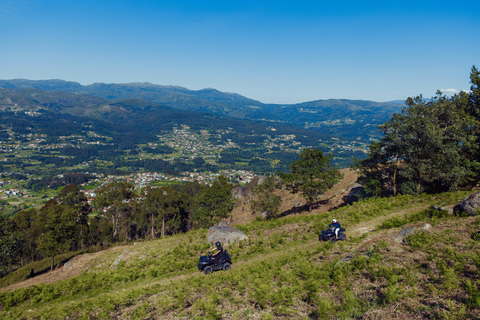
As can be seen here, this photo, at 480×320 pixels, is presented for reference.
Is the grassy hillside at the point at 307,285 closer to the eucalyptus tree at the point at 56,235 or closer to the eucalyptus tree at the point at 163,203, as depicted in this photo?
the eucalyptus tree at the point at 56,235

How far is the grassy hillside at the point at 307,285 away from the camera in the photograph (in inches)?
337

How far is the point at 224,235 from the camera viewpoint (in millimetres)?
21234

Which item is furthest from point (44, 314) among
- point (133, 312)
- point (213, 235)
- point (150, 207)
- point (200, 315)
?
point (150, 207)

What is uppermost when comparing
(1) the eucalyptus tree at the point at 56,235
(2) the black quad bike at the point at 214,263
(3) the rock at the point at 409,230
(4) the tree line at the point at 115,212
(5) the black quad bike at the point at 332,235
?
(3) the rock at the point at 409,230

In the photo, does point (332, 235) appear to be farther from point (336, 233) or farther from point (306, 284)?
point (306, 284)

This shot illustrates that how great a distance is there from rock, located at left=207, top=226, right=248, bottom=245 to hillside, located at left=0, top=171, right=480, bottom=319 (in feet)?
4.80

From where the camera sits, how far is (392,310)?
26.7 ft

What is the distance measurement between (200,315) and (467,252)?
12284 mm

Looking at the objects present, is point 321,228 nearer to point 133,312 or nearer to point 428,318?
point 428,318

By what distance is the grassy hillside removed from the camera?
28.1ft

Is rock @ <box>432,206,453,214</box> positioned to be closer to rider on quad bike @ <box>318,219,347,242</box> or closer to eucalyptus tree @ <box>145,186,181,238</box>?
rider on quad bike @ <box>318,219,347,242</box>

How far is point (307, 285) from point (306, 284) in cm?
20

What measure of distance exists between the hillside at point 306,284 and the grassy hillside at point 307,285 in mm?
41

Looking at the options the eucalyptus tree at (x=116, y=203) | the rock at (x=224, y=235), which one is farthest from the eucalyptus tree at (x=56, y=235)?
the rock at (x=224, y=235)
